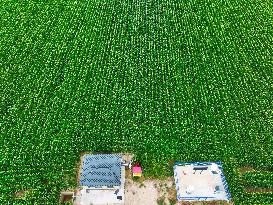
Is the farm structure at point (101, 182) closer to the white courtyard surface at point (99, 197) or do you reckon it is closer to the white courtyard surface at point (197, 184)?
the white courtyard surface at point (99, 197)

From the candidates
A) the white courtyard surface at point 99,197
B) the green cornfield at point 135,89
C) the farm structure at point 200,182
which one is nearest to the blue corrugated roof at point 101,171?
the white courtyard surface at point 99,197

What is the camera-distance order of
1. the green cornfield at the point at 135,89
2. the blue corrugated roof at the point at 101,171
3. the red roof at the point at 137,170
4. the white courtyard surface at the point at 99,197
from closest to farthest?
the blue corrugated roof at the point at 101,171 → the white courtyard surface at the point at 99,197 → the red roof at the point at 137,170 → the green cornfield at the point at 135,89

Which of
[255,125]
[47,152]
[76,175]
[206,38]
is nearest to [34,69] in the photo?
[47,152]

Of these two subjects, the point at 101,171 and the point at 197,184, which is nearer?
the point at 101,171

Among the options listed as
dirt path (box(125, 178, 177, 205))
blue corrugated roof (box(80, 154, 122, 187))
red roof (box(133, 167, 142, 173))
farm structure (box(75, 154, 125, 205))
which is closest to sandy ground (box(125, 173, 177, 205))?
dirt path (box(125, 178, 177, 205))

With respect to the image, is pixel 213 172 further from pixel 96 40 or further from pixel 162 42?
pixel 96 40

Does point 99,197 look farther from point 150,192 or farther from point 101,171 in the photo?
point 150,192

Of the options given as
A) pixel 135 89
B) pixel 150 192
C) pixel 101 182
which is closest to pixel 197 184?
pixel 150 192
